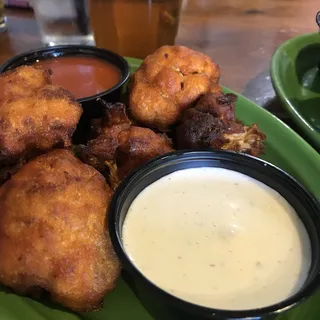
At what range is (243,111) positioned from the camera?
186 centimetres

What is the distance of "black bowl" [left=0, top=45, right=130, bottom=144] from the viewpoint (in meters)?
1.62

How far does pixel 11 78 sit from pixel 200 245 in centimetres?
80

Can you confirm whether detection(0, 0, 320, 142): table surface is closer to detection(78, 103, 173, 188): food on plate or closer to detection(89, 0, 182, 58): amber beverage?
detection(89, 0, 182, 58): amber beverage

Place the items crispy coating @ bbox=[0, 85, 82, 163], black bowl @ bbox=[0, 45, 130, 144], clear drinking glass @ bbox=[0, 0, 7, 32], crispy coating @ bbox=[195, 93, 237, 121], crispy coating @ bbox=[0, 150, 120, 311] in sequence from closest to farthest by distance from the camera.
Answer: crispy coating @ bbox=[0, 150, 120, 311] → crispy coating @ bbox=[0, 85, 82, 163] → crispy coating @ bbox=[195, 93, 237, 121] → black bowl @ bbox=[0, 45, 130, 144] → clear drinking glass @ bbox=[0, 0, 7, 32]

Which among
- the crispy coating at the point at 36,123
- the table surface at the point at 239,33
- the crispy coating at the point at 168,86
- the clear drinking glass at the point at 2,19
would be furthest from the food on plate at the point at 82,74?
the clear drinking glass at the point at 2,19

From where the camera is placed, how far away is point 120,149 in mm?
1419

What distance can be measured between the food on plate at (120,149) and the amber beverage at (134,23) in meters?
0.94

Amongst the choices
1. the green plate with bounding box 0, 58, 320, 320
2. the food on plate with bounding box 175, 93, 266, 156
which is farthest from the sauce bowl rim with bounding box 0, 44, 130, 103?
the green plate with bounding box 0, 58, 320, 320

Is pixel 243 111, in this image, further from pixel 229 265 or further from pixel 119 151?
pixel 229 265

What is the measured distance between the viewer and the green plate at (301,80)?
1847 millimetres

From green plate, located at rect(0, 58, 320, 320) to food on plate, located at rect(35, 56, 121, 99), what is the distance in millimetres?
619

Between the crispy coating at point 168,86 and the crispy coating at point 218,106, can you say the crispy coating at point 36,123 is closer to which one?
the crispy coating at point 168,86

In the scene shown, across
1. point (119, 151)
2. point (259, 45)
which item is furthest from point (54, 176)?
point (259, 45)

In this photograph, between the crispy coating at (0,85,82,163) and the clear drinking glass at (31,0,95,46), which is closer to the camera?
the crispy coating at (0,85,82,163)
